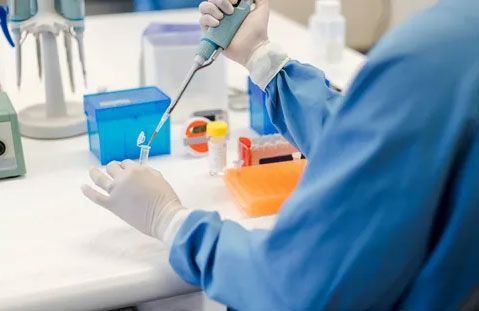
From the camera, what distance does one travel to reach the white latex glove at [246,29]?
1001mm

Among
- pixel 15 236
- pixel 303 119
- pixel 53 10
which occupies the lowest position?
pixel 15 236

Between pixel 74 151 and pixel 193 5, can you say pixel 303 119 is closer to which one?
pixel 74 151

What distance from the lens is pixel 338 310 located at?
674 millimetres

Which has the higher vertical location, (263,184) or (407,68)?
(407,68)

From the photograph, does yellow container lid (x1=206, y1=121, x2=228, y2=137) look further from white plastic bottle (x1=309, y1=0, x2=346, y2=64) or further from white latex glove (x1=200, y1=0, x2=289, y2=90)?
white plastic bottle (x1=309, y1=0, x2=346, y2=64)

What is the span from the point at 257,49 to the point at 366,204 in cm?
47

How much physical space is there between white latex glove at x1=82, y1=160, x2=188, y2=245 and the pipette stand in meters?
0.35

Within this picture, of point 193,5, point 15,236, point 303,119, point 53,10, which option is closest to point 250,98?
point 303,119

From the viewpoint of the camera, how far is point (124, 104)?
1.09 meters

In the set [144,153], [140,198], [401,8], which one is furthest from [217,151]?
[401,8]

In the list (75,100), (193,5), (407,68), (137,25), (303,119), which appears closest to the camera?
(407,68)

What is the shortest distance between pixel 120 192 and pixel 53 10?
441mm

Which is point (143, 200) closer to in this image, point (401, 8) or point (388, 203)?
point (388, 203)

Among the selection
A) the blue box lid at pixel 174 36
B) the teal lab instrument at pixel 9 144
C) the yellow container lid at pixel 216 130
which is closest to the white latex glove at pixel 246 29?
the yellow container lid at pixel 216 130
